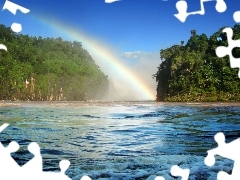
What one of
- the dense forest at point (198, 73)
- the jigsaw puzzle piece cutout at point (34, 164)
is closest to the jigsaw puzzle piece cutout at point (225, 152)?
the jigsaw puzzle piece cutout at point (34, 164)

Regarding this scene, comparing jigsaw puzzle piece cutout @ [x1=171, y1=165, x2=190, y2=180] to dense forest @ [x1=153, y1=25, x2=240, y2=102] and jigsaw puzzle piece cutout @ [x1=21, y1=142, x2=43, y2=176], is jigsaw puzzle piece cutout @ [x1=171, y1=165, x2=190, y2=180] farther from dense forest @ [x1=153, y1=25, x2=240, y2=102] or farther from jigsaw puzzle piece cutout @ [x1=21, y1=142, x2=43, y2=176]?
dense forest @ [x1=153, y1=25, x2=240, y2=102]

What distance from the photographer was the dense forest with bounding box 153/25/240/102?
44.2m

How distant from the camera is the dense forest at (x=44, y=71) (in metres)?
66.4

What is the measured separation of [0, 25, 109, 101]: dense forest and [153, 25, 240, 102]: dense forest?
84.1ft

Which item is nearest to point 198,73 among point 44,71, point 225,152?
point 44,71

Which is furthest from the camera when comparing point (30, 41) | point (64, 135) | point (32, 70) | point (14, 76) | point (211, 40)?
point (30, 41)

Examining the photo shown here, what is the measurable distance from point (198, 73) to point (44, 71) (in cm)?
3576

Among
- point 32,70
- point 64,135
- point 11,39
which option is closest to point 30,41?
point 11,39

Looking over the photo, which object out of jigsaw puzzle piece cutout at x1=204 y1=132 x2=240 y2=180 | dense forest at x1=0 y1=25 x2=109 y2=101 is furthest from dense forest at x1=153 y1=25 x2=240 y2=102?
jigsaw puzzle piece cutout at x1=204 y1=132 x2=240 y2=180

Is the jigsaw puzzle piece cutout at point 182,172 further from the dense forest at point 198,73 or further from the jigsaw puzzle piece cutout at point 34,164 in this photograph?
the dense forest at point 198,73

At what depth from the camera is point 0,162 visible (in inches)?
134

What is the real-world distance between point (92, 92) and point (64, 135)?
82888mm

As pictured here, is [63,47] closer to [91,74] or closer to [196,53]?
[91,74]

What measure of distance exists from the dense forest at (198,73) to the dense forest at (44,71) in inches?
1009
